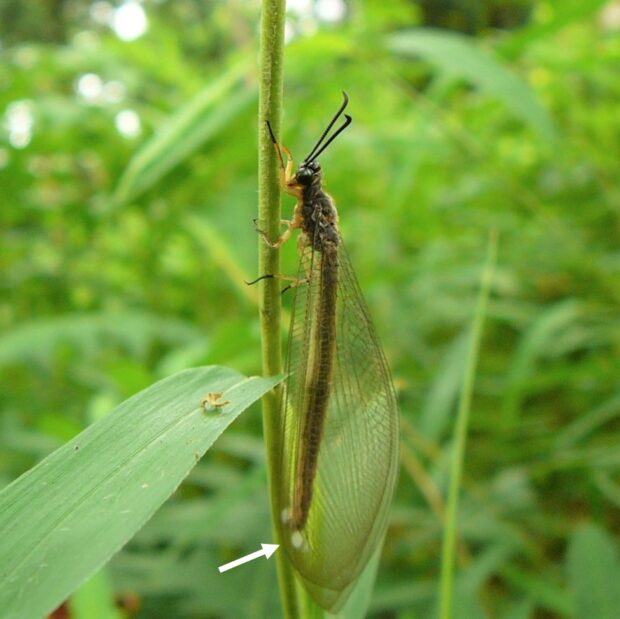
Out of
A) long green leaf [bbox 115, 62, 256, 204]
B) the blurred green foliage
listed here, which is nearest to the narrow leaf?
the blurred green foliage

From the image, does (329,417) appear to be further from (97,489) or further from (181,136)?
(181,136)

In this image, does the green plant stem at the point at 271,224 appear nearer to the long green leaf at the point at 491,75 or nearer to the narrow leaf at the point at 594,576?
the narrow leaf at the point at 594,576

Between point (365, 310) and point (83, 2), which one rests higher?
point (83, 2)

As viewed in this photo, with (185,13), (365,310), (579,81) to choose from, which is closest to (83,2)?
(185,13)

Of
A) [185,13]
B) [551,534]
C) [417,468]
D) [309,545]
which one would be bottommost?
[551,534]

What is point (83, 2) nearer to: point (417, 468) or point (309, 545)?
point (417, 468)

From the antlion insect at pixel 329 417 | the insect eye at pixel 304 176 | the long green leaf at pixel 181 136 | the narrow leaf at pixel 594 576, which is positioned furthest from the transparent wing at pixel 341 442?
the narrow leaf at pixel 594 576

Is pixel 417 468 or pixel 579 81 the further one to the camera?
pixel 579 81

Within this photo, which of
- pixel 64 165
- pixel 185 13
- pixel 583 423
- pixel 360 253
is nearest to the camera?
pixel 583 423
